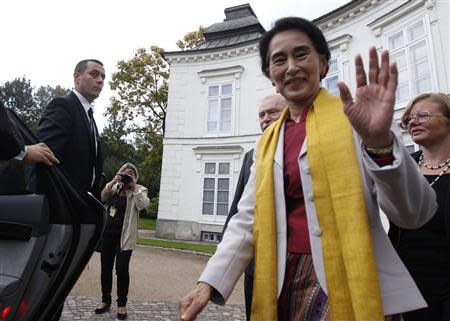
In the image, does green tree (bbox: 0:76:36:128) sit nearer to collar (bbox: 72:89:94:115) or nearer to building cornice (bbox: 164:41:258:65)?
building cornice (bbox: 164:41:258:65)

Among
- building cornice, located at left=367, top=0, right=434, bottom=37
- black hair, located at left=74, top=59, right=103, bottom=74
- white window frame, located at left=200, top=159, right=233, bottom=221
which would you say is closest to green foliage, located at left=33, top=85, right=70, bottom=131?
white window frame, located at left=200, top=159, right=233, bottom=221

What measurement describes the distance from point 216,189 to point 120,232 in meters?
11.6

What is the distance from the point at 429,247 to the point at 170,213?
15.6 m

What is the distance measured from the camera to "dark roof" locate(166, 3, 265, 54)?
17.9m

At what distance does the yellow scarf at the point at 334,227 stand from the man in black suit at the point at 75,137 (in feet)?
5.99

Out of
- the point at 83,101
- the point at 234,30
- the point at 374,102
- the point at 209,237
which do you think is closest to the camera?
the point at 374,102

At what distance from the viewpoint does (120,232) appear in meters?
5.20

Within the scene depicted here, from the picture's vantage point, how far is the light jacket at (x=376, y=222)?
119 cm

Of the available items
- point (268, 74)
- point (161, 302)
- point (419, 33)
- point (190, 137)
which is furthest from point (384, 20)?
point (268, 74)

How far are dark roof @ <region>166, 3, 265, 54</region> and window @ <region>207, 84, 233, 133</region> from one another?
6.66 feet

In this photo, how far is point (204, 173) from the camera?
1714 cm

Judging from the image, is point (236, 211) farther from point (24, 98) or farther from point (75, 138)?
point (24, 98)

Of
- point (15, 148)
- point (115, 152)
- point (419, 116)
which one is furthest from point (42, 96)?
point (419, 116)

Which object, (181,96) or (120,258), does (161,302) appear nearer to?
(120,258)
